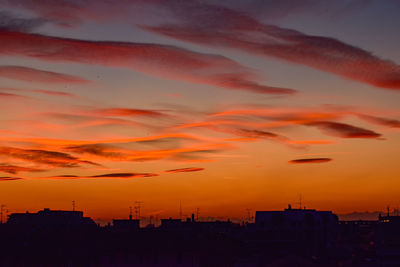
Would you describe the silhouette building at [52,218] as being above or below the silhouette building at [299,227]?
above

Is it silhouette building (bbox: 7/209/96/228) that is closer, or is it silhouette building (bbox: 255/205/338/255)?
silhouette building (bbox: 255/205/338/255)

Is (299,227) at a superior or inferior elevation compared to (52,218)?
inferior

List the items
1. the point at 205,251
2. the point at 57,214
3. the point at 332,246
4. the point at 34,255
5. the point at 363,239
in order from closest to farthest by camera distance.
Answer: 1. the point at 34,255
2. the point at 205,251
3. the point at 332,246
4. the point at 363,239
5. the point at 57,214

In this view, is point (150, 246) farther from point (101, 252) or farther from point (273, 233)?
point (273, 233)

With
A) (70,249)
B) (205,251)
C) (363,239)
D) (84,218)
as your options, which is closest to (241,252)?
(205,251)

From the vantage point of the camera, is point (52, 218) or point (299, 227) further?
point (52, 218)

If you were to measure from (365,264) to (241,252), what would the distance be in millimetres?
15604

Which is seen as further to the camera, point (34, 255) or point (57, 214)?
point (57, 214)

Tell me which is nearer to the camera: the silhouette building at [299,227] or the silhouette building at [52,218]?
the silhouette building at [299,227]

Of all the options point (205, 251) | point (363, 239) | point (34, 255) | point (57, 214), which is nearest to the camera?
point (34, 255)

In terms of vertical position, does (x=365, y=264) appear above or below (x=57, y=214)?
below

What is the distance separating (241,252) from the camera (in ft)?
265

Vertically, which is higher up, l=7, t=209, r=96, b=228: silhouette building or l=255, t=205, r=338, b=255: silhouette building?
l=7, t=209, r=96, b=228: silhouette building

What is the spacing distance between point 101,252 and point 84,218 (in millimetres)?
84109
